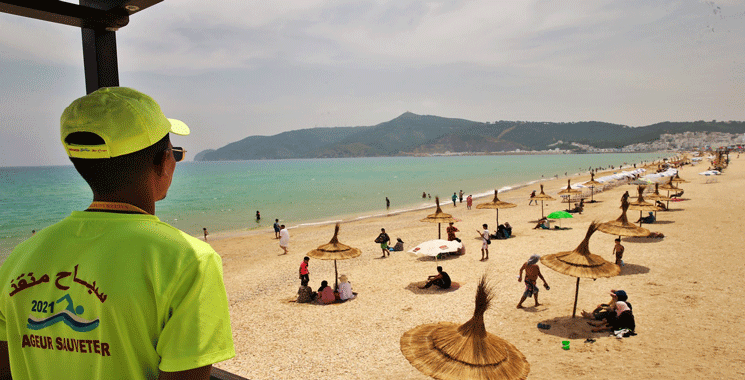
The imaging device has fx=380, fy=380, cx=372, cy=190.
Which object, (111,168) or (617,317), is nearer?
(111,168)

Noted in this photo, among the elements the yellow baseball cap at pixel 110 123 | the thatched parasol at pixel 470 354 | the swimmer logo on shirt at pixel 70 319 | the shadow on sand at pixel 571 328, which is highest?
the yellow baseball cap at pixel 110 123

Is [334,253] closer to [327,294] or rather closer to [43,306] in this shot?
[327,294]

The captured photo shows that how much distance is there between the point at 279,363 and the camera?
797 cm


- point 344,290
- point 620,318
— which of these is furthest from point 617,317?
point 344,290

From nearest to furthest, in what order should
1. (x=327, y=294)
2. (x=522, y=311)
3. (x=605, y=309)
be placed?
1. (x=605, y=309)
2. (x=522, y=311)
3. (x=327, y=294)

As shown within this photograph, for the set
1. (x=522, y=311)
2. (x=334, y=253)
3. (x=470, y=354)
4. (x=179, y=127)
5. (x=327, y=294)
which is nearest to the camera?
(x=179, y=127)

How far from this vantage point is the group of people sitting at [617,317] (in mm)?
8461

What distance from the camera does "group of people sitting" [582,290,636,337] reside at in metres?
8.46

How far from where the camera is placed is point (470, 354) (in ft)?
17.5

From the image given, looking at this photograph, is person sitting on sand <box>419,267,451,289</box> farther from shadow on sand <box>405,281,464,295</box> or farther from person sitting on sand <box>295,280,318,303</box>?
person sitting on sand <box>295,280,318,303</box>

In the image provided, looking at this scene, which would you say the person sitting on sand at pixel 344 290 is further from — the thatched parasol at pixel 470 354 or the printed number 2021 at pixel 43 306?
the printed number 2021 at pixel 43 306

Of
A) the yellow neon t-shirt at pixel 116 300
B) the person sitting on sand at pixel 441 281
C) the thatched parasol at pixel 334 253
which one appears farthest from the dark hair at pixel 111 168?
the person sitting on sand at pixel 441 281

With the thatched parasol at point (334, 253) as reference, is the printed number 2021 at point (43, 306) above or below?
above

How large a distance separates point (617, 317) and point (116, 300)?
10.2 m
